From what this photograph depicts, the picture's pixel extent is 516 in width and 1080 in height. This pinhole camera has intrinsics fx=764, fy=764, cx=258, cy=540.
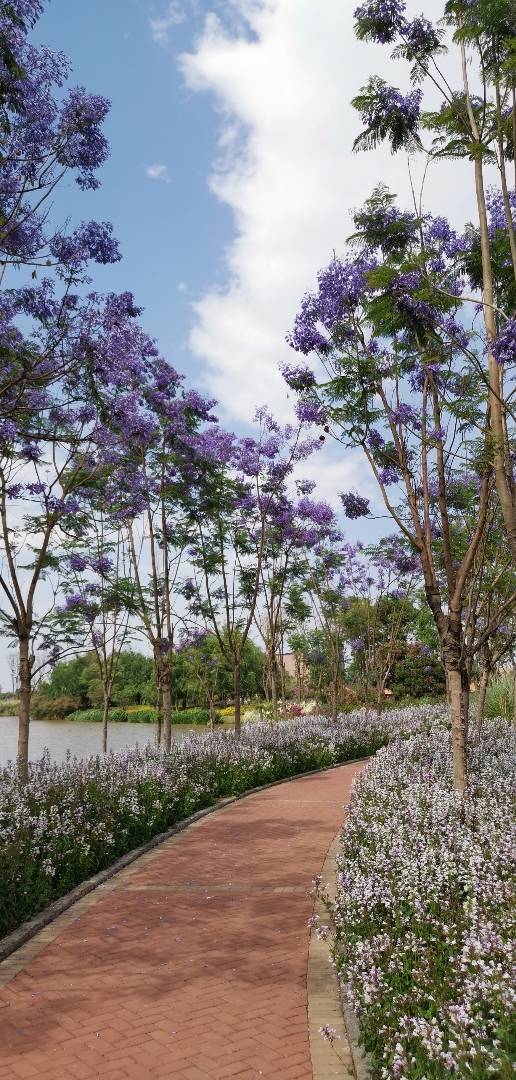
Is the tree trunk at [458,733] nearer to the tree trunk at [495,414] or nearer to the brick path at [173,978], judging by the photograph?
the brick path at [173,978]

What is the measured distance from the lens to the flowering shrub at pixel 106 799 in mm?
6785

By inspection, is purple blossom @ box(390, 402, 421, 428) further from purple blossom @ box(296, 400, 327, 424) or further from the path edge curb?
the path edge curb

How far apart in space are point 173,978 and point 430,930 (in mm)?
1860

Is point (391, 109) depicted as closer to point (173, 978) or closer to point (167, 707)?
point (173, 978)

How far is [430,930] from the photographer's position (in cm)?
483

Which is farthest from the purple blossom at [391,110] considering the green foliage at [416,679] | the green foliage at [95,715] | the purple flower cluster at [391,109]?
the green foliage at [95,715]

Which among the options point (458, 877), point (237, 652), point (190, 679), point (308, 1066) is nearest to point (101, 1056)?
point (308, 1066)

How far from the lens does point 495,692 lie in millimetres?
22875

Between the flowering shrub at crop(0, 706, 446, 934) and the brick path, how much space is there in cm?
37

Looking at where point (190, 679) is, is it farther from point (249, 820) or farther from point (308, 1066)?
point (308, 1066)

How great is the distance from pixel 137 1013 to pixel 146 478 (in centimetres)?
998

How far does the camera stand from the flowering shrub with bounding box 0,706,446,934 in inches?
267

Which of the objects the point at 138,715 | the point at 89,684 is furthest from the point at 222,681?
the point at 89,684

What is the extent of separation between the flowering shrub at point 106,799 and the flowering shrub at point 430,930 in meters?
2.68
